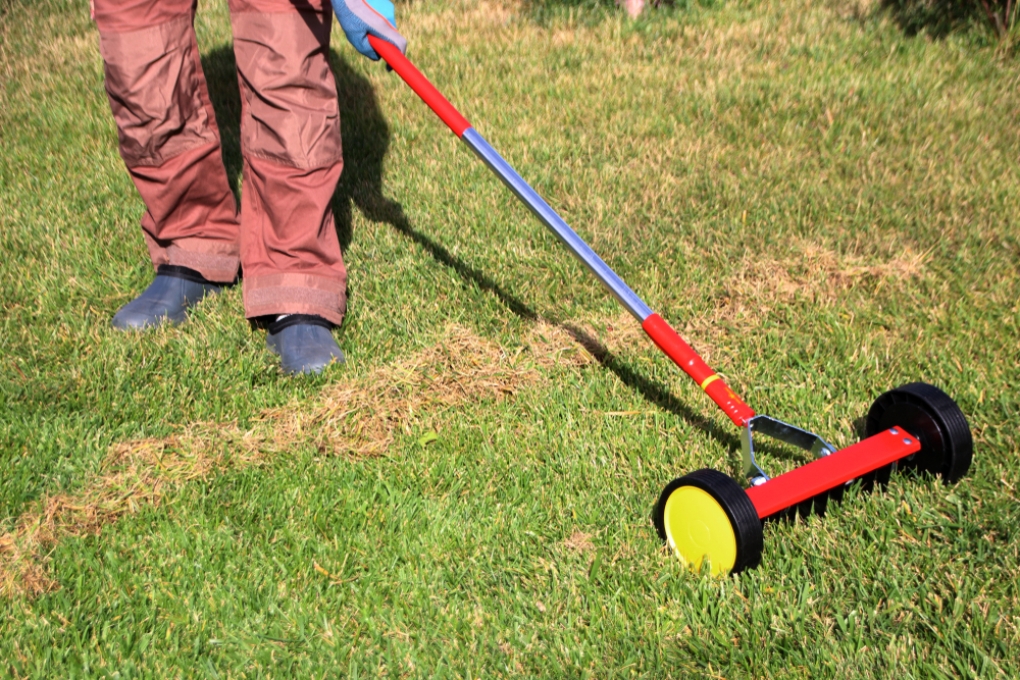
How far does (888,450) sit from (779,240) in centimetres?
159

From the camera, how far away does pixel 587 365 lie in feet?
10.4

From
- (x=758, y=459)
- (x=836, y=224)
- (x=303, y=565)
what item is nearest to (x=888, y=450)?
(x=758, y=459)

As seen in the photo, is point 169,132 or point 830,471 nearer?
point 830,471

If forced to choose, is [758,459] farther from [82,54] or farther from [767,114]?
[82,54]

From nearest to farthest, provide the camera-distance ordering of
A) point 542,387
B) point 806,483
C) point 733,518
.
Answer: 1. point 733,518
2. point 806,483
3. point 542,387

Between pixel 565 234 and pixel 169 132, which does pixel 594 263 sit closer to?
pixel 565 234

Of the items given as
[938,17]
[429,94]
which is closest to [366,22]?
[429,94]

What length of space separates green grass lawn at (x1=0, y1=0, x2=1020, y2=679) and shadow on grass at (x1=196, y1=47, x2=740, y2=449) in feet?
0.06

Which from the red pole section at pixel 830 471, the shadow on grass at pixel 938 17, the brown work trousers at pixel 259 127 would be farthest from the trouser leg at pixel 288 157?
the shadow on grass at pixel 938 17

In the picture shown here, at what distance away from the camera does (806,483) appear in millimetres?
2236

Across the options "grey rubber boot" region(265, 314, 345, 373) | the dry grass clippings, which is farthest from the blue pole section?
"grey rubber boot" region(265, 314, 345, 373)

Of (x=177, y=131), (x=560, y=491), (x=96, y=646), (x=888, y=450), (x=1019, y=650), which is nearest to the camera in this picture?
(x=1019, y=650)

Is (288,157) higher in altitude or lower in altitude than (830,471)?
lower

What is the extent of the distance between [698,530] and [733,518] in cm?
16
